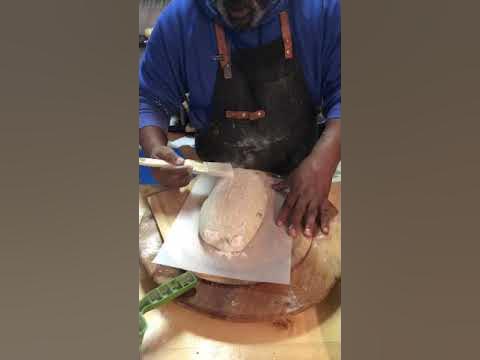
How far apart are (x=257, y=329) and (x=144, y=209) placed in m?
0.33

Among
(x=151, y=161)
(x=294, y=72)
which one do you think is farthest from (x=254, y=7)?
(x=151, y=161)

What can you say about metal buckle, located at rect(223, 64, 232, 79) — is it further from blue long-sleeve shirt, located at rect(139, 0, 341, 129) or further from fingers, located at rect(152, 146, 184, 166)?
fingers, located at rect(152, 146, 184, 166)

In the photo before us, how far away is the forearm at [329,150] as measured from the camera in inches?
26.8

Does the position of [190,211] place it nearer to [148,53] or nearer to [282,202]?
[282,202]

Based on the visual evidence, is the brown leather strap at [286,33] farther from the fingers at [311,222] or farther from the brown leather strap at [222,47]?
the fingers at [311,222]

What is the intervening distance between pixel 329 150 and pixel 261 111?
0.13 meters

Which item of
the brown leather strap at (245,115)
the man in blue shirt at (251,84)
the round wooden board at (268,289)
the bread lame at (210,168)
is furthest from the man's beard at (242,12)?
the round wooden board at (268,289)

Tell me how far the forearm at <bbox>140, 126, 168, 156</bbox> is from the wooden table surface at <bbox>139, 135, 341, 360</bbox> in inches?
9.8

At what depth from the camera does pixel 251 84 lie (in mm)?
686

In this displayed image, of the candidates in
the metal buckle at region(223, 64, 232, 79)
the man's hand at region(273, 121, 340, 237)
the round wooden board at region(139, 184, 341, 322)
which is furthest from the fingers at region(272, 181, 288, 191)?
the metal buckle at region(223, 64, 232, 79)

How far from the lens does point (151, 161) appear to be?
2.21ft

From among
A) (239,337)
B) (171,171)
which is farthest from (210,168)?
(239,337)

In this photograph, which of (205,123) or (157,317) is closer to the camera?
(157,317)

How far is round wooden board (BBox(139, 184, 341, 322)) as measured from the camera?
0.65 metres
